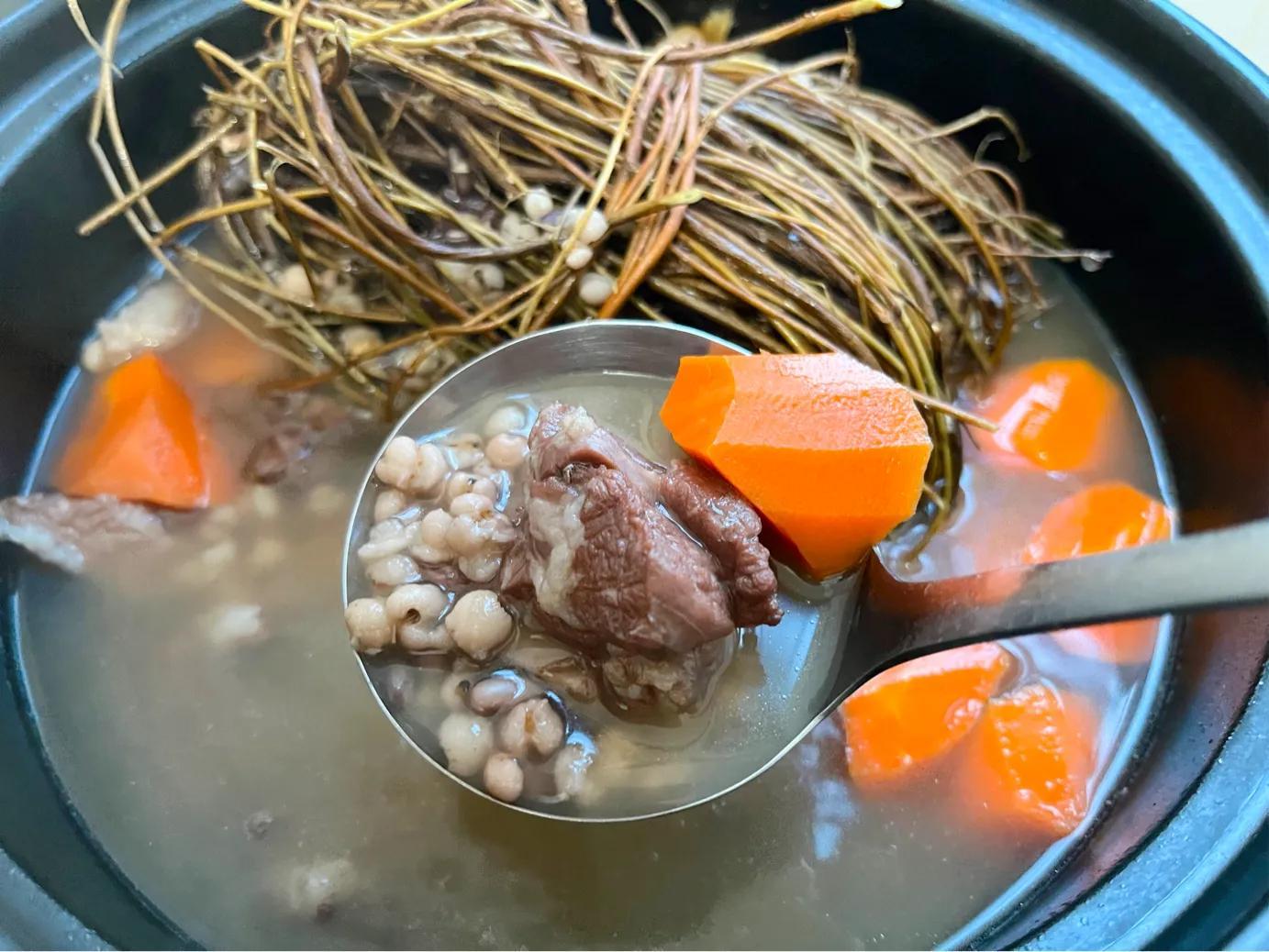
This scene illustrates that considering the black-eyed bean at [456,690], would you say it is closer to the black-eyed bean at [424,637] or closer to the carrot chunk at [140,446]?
the black-eyed bean at [424,637]

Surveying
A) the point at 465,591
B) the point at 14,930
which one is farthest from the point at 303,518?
the point at 14,930

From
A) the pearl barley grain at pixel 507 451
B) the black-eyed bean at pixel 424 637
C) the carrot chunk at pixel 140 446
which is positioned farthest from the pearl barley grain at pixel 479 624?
the carrot chunk at pixel 140 446

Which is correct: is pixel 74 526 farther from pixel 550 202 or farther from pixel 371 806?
pixel 550 202

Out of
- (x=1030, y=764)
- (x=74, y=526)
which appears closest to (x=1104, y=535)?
(x=1030, y=764)

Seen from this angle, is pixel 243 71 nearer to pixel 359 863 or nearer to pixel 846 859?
pixel 359 863

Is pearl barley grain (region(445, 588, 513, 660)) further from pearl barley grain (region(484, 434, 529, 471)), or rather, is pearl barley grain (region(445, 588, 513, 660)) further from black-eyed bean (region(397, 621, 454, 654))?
pearl barley grain (region(484, 434, 529, 471))
